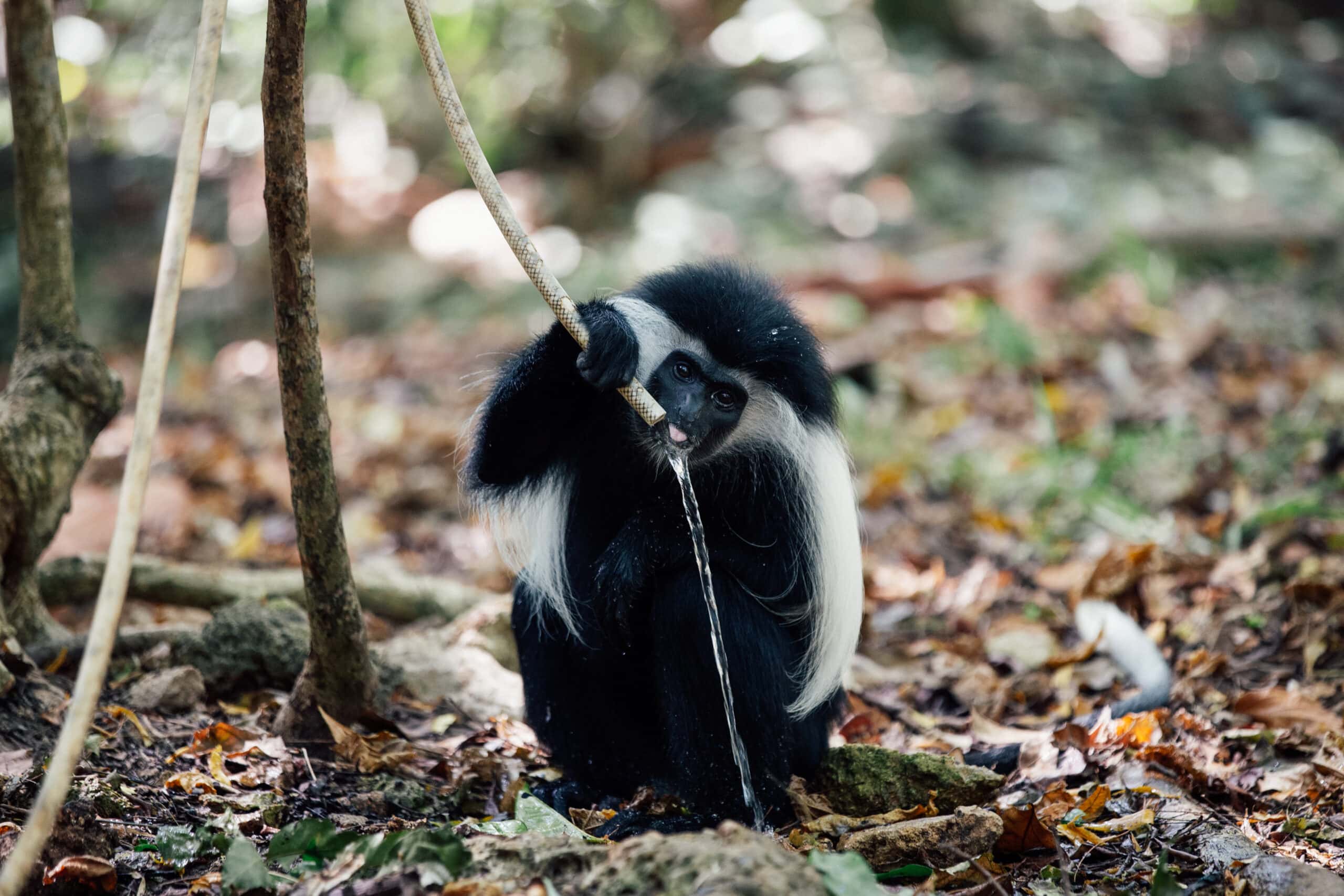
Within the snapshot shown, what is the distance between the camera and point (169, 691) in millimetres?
3488

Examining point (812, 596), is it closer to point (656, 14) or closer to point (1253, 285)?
point (1253, 285)

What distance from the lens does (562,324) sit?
118 inches

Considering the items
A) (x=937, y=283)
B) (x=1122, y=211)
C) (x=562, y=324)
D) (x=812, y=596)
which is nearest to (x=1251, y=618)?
(x=812, y=596)

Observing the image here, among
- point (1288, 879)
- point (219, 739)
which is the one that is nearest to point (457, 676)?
point (219, 739)

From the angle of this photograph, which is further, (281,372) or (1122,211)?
(1122,211)

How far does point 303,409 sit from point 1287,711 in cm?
319

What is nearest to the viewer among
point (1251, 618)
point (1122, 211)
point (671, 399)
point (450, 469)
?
point (671, 399)

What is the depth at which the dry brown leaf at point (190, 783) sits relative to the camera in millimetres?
2930

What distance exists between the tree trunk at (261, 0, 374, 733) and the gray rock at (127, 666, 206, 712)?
39cm

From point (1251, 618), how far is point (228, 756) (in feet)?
12.1

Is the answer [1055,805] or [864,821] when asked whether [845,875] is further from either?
[1055,805]

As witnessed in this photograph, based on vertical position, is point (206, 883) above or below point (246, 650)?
below

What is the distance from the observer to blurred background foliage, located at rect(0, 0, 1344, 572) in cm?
639

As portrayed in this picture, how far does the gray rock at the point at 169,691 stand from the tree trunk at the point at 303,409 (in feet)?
1.29
